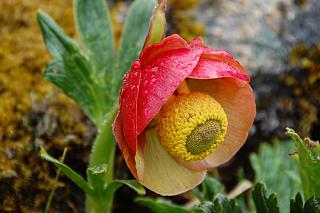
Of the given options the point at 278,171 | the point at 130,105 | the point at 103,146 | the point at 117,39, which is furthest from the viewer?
the point at 117,39

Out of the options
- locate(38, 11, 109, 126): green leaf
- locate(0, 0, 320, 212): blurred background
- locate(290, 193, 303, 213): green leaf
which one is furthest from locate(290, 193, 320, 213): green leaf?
locate(0, 0, 320, 212): blurred background

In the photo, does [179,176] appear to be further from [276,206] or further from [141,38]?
[141,38]

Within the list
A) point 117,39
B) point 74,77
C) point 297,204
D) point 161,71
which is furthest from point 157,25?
point 117,39

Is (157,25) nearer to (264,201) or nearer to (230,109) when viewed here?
(230,109)

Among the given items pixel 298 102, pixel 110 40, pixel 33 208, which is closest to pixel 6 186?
pixel 33 208

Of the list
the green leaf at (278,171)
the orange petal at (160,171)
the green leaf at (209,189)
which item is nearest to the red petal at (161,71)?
the orange petal at (160,171)

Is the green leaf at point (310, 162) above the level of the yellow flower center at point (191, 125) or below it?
below

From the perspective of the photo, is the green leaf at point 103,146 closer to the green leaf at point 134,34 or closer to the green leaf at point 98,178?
the green leaf at point 98,178
